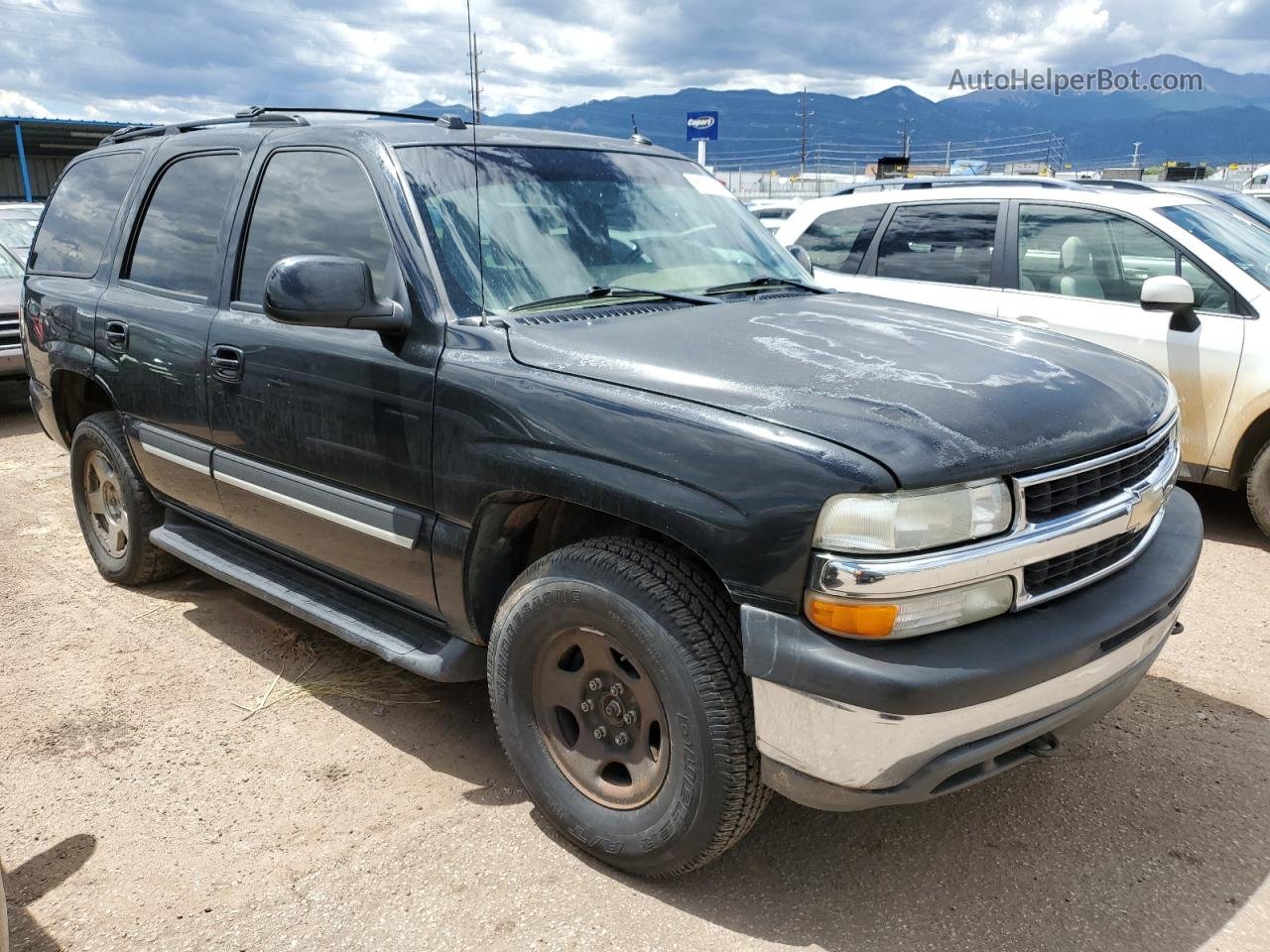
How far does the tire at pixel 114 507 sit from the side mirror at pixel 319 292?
2.06 metres

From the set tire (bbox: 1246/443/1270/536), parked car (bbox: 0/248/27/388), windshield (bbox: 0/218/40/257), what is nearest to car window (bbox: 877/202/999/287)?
tire (bbox: 1246/443/1270/536)

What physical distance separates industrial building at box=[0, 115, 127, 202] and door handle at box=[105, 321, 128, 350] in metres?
26.3

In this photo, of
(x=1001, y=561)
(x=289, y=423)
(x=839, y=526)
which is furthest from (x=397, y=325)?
(x=1001, y=561)

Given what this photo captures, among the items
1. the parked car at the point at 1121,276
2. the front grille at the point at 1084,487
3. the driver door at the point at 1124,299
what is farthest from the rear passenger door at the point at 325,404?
the driver door at the point at 1124,299

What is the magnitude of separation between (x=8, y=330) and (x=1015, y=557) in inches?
360

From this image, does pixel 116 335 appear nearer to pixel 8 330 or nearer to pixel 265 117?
pixel 265 117

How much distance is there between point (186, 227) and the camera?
152 inches

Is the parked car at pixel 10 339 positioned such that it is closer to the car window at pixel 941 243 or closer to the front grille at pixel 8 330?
the front grille at pixel 8 330

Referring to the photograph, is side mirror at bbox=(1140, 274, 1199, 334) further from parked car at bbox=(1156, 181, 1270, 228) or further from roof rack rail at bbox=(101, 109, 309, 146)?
roof rack rail at bbox=(101, 109, 309, 146)

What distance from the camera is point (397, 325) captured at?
109 inches

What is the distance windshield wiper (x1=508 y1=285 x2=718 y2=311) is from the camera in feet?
9.39

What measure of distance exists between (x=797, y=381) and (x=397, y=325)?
117cm

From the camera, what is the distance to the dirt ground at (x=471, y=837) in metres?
2.40

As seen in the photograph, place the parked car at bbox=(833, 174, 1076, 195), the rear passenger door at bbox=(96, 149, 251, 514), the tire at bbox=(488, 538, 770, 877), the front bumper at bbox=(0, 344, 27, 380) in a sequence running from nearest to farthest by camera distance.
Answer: the tire at bbox=(488, 538, 770, 877), the rear passenger door at bbox=(96, 149, 251, 514), the parked car at bbox=(833, 174, 1076, 195), the front bumper at bbox=(0, 344, 27, 380)
